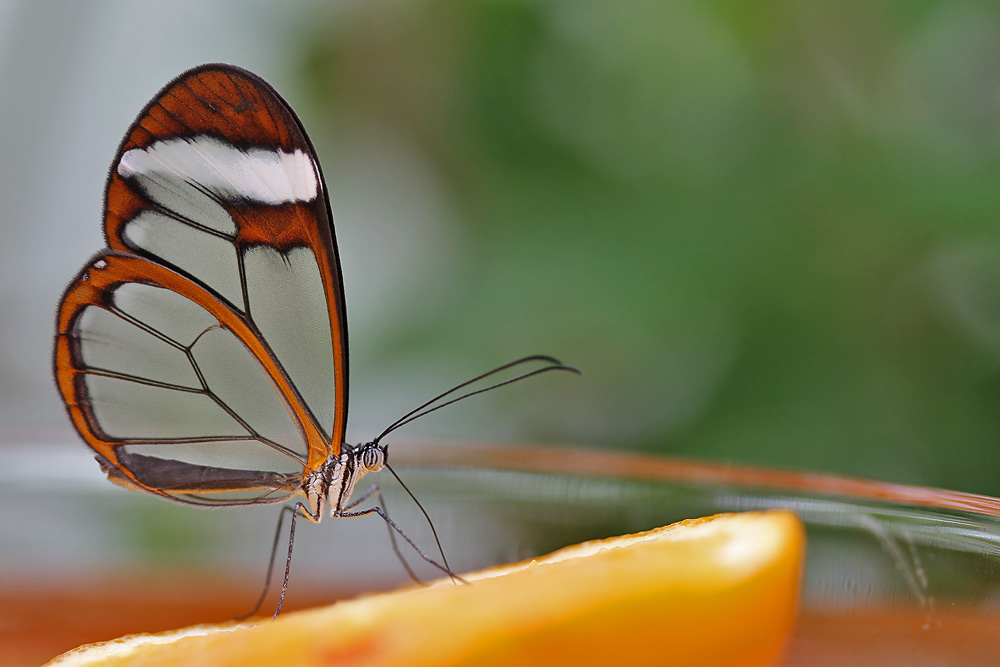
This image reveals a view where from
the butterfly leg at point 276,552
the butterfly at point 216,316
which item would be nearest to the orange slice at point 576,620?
the butterfly leg at point 276,552

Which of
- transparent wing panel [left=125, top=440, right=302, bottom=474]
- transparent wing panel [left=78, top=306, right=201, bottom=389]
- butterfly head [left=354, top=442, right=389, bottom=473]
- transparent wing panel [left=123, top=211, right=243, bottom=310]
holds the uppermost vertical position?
transparent wing panel [left=123, top=211, right=243, bottom=310]

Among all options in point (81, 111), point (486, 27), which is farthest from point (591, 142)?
point (81, 111)

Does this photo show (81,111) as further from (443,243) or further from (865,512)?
(865,512)

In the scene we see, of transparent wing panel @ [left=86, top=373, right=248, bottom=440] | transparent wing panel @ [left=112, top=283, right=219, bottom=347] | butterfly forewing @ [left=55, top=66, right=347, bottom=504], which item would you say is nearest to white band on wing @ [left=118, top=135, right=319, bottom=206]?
butterfly forewing @ [left=55, top=66, right=347, bottom=504]

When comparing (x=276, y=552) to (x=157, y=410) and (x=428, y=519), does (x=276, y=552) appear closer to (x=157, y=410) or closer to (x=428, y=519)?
(x=428, y=519)

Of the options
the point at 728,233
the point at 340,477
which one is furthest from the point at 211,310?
the point at 728,233

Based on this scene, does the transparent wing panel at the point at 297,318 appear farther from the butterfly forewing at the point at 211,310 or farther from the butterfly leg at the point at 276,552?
the butterfly leg at the point at 276,552

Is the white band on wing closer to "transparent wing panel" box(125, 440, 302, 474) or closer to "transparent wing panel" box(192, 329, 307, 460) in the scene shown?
"transparent wing panel" box(192, 329, 307, 460)
